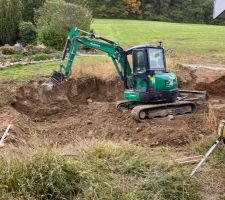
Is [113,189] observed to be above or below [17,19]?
below

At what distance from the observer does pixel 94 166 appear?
7277 mm

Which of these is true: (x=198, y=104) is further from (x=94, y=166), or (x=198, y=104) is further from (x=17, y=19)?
(x=17, y=19)

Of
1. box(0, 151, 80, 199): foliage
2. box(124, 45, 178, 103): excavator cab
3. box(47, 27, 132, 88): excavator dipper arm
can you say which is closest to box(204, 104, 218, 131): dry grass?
box(124, 45, 178, 103): excavator cab

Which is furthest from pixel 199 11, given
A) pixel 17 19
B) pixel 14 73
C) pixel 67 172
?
pixel 67 172

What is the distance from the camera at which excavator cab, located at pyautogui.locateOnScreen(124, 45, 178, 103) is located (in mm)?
12672

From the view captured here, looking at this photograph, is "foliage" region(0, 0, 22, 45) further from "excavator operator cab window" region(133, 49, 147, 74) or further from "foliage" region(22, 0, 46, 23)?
"excavator operator cab window" region(133, 49, 147, 74)

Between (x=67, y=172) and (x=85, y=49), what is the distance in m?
16.0

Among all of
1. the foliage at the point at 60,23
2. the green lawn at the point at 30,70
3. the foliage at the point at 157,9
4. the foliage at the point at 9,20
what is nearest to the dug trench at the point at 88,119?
the green lawn at the point at 30,70

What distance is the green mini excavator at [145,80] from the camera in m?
12.7

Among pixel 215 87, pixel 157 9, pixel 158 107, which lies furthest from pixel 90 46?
pixel 157 9

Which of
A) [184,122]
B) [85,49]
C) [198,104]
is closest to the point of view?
[184,122]

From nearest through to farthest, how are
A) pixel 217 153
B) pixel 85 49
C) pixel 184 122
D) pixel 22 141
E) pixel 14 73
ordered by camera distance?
1. pixel 217 153
2. pixel 22 141
3. pixel 184 122
4. pixel 14 73
5. pixel 85 49

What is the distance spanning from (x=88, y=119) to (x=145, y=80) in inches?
71.7

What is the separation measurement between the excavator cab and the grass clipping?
523cm
